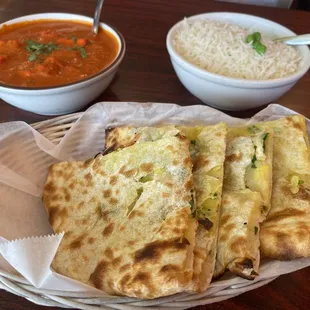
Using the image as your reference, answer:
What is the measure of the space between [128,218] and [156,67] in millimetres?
Result: 1385

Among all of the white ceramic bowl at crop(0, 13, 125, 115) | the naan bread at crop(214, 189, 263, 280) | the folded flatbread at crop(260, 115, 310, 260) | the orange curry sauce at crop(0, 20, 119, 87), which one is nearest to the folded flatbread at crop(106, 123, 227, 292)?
the naan bread at crop(214, 189, 263, 280)

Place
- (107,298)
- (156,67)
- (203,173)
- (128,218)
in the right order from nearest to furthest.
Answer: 1. (107,298)
2. (128,218)
3. (203,173)
4. (156,67)

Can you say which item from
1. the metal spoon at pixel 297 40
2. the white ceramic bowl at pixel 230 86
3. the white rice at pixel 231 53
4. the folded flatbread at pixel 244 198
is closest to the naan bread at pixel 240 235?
the folded flatbread at pixel 244 198

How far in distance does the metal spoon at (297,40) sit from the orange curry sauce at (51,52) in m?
0.97

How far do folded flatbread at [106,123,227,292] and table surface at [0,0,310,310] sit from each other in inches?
8.9

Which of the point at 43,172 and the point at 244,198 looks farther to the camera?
the point at 43,172

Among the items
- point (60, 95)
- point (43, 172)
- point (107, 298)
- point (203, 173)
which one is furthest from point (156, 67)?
point (107, 298)

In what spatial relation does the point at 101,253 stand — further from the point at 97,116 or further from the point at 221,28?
the point at 221,28

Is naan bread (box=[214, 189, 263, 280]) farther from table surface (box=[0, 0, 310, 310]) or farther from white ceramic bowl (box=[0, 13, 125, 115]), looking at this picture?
white ceramic bowl (box=[0, 13, 125, 115])

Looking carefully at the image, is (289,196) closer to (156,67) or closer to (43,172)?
(43,172)

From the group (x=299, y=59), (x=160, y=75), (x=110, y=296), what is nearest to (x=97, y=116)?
(x=160, y=75)

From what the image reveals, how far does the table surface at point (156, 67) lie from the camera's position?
56.6 inches

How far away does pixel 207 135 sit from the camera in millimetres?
1674

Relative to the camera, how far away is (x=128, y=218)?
1.42 meters
